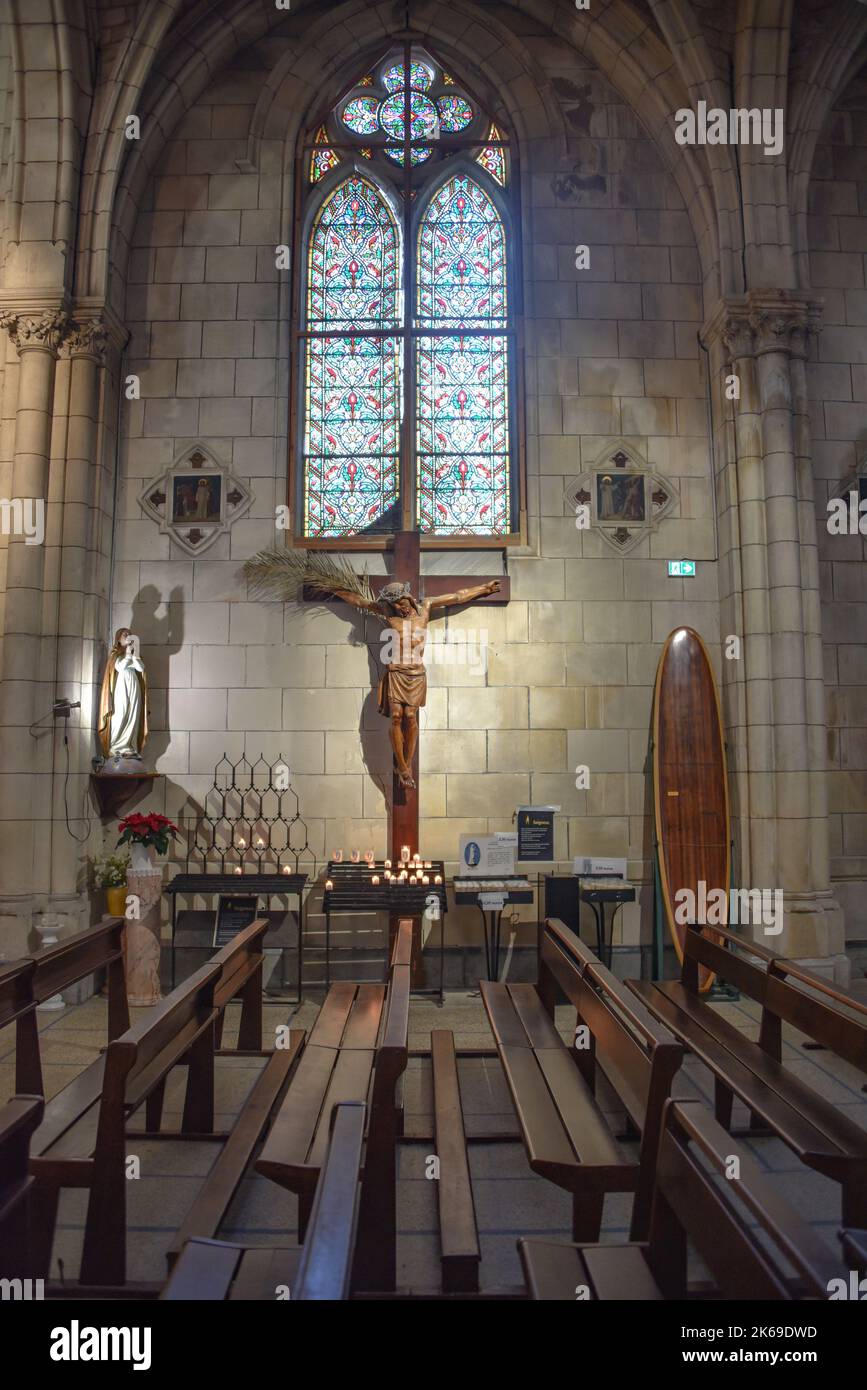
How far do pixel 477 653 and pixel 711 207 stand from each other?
170 inches

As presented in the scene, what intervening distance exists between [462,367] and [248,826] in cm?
452

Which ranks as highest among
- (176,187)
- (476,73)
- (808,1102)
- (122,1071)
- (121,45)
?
(476,73)

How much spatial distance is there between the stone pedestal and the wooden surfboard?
3.81m

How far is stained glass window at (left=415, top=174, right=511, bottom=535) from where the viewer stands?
8133mm

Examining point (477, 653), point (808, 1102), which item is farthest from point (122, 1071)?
point (477, 653)

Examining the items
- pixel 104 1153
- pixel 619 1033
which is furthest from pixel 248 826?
pixel 619 1033

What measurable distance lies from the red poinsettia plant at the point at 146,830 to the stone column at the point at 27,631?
783 millimetres

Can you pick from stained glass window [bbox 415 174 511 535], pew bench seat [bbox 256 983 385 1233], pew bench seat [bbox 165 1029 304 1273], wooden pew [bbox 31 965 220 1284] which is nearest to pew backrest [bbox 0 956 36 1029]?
wooden pew [bbox 31 965 220 1284]

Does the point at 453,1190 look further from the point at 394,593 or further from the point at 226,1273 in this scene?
the point at 394,593

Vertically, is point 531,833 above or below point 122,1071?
above

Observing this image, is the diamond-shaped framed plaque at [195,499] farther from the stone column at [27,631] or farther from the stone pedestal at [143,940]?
the stone pedestal at [143,940]

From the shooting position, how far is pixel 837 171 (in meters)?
8.27

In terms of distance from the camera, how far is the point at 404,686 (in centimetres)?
699
